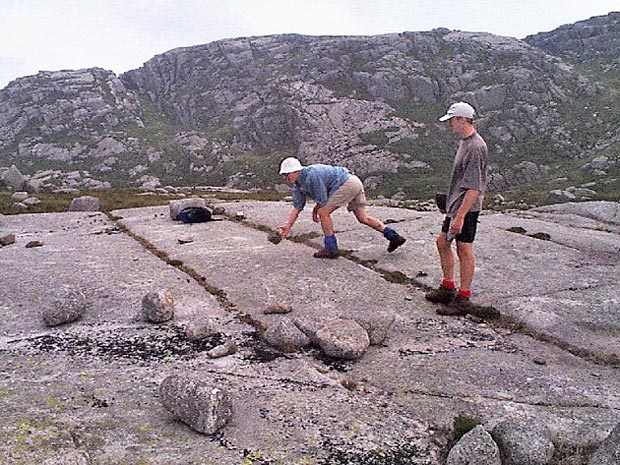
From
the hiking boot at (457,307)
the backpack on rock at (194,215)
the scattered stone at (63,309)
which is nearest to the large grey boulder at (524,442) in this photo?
the hiking boot at (457,307)

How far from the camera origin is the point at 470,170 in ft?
31.2

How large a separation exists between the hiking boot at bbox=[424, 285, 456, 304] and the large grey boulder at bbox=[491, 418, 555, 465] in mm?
4329

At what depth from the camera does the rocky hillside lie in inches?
5714

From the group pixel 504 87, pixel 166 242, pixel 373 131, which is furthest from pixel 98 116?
→ pixel 166 242

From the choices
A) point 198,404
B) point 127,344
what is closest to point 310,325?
point 127,344

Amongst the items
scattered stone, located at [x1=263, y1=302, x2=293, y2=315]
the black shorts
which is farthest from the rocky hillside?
scattered stone, located at [x1=263, y1=302, x2=293, y2=315]

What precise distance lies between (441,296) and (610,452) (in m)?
5.10

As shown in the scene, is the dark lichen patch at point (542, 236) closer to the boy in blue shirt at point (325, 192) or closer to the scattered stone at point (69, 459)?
the boy in blue shirt at point (325, 192)

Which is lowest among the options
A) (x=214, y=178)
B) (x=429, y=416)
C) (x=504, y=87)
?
(x=214, y=178)

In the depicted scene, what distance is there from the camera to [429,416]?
598cm

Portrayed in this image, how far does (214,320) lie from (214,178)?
6080 inches

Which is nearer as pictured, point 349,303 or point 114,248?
point 349,303

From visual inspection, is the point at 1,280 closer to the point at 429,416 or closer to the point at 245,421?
the point at 245,421

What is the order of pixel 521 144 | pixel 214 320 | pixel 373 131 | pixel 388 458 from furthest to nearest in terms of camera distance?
pixel 373 131 < pixel 521 144 < pixel 214 320 < pixel 388 458
